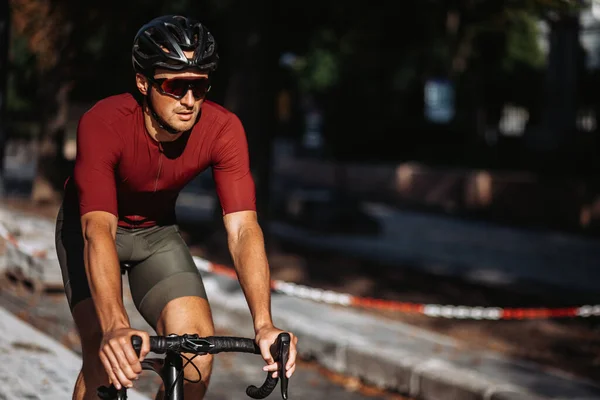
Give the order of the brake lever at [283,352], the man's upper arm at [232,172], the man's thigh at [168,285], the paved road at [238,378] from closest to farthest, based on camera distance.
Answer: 1. the brake lever at [283,352]
2. the man's thigh at [168,285]
3. the man's upper arm at [232,172]
4. the paved road at [238,378]

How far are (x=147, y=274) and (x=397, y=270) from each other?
8946 mm

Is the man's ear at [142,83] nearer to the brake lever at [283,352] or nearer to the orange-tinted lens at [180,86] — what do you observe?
the orange-tinted lens at [180,86]

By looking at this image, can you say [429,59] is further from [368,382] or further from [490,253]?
[368,382]

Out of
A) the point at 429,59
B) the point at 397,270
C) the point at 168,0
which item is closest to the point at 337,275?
the point at 397,270

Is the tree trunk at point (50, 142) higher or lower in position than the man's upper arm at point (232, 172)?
lower

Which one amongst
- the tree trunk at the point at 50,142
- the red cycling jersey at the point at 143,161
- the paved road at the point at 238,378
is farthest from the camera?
the tree trunk at the point at 50,142

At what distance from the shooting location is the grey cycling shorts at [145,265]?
11.5 ft

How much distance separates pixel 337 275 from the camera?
1175cm

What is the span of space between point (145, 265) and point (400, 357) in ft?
11.2

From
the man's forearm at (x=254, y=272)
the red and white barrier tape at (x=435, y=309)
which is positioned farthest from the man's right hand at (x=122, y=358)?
the red and white barrier tape at (x=435, y=309)

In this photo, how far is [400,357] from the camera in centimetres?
676

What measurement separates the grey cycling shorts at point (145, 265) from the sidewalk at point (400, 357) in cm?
294

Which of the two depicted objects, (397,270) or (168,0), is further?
(168,0)

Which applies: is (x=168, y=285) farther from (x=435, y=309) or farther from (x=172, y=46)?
(x=435, y=309)
